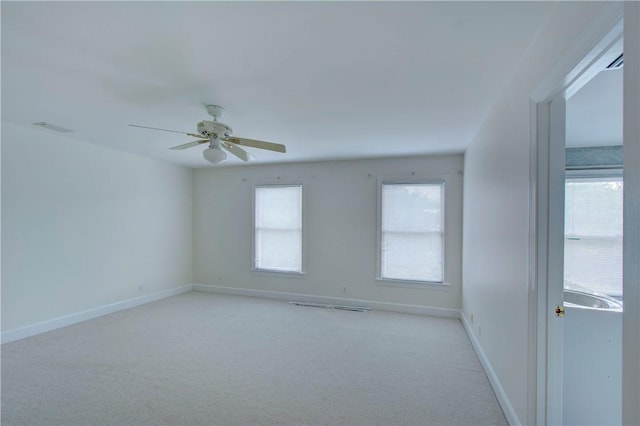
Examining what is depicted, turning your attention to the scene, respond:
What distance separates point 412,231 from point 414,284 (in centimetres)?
82

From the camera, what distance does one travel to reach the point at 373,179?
16.5 ft

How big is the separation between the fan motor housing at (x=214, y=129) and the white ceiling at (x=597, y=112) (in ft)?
9.48

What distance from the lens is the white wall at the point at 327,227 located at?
469 centimetres

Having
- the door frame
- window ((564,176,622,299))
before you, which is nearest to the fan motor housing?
the door frame

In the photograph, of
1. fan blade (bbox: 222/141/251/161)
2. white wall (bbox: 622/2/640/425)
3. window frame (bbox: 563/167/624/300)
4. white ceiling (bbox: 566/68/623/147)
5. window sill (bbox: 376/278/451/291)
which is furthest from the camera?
window sill (bbox: 376/278/451/291)

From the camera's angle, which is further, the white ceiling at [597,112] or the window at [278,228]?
the window at [278,228]

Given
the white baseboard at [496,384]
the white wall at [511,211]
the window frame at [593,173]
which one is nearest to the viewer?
the white wall at [511,211]

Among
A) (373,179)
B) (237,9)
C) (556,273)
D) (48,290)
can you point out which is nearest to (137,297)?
(48,290)

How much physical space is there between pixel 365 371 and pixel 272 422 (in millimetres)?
1071

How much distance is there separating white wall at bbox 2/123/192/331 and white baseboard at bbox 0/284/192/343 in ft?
0.19

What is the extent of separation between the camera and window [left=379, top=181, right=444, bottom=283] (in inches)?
186

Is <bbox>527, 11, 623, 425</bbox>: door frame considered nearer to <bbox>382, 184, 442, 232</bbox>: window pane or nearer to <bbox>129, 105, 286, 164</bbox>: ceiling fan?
<bbox>129, 105, 286, 164</bbox>: ceiling fan

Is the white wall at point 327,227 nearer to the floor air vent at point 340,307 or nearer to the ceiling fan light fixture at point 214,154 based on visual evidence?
the floor air vent at point 340,307

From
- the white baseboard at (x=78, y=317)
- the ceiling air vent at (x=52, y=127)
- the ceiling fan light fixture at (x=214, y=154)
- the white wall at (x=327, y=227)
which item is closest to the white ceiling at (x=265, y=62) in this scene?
the ceiling air vent at (x=52, y=127)
